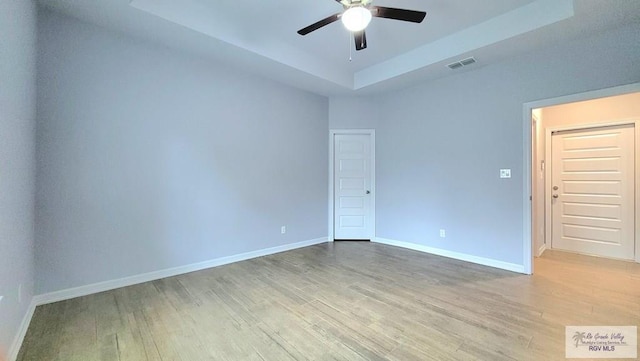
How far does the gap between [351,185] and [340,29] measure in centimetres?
279

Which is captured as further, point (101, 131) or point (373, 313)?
point (101, 131)

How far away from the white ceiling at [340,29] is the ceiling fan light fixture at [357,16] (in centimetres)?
70

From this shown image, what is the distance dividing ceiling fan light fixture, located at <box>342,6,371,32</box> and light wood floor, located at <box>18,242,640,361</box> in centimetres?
254

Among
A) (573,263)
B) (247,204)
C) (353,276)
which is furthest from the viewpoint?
(247,204)

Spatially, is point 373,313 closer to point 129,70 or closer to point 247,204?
point 247,204

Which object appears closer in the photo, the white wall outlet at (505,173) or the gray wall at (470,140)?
the gray wall at (470,140)

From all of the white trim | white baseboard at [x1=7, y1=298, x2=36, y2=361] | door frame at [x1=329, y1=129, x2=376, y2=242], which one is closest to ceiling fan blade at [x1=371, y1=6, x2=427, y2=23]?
door frame at [x1=329, y1=129, x2=376, y2=242]

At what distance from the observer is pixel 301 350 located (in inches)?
73.7

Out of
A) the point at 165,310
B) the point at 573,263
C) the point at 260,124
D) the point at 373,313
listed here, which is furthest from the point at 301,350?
the point at 573,263

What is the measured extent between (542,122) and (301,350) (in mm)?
5285

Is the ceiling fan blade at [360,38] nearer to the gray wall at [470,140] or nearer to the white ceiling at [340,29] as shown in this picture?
the white ceiling at [340,29]

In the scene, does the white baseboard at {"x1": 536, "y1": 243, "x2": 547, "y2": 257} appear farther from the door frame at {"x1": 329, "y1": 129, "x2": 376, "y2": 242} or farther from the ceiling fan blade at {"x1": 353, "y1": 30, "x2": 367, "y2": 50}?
the ceiling fan blade at {"x1": 353, "y1": 30, "x2": 367, "y2": 50}

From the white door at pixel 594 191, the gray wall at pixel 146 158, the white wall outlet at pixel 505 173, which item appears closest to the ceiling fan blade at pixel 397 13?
the gray wall at pixel 146 158

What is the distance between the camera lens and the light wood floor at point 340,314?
6.14 ft
